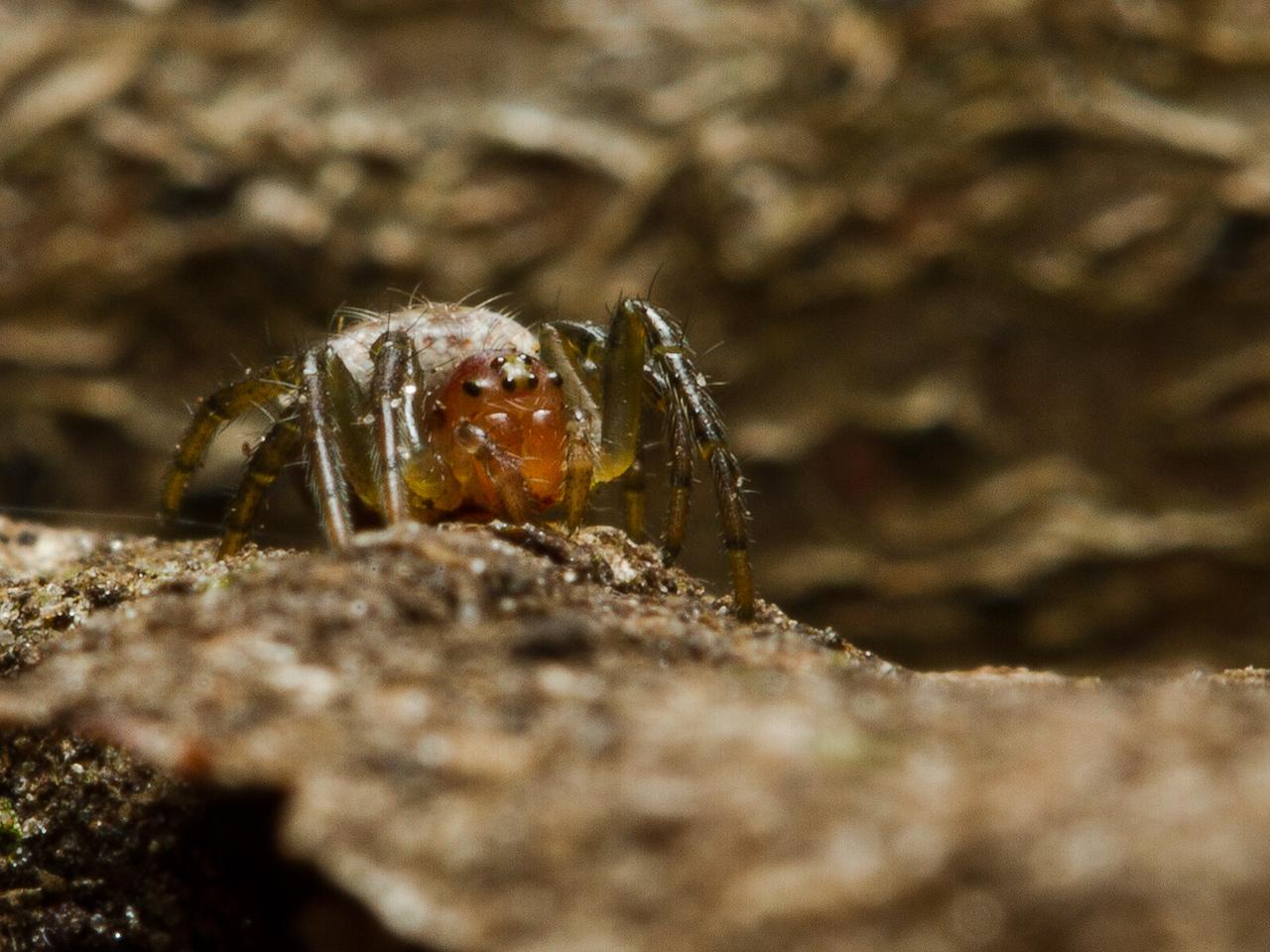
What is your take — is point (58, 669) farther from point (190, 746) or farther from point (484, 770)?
point (484, 770)

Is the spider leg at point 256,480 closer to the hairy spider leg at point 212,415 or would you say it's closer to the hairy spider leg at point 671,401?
the hairy spider leg at point 212,415

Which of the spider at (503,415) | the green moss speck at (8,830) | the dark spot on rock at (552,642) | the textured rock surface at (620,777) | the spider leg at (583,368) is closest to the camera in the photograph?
the textured rock surface at (620,777)

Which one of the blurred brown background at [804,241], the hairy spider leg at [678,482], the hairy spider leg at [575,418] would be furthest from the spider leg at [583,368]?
the blurred brown background at [804,241]

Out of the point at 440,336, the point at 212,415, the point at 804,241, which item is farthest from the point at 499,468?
the point at 804,241

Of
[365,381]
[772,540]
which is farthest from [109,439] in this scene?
[365,381]

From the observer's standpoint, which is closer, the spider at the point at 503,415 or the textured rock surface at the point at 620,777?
the textured rock surface at the point at 620,777
